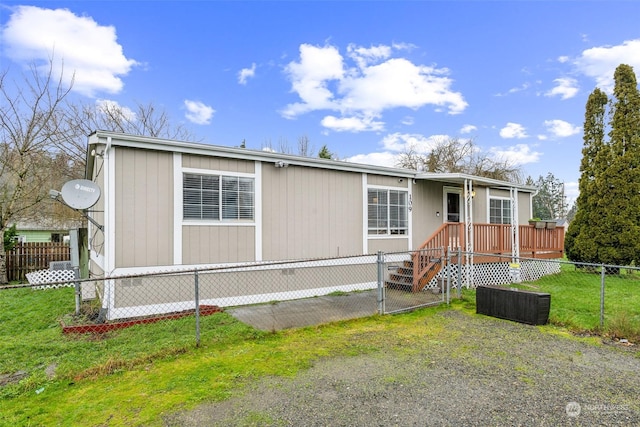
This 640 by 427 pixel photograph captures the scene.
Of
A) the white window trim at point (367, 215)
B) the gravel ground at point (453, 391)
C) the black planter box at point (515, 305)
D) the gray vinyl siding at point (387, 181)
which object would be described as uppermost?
the gray vinyl siding at point (387, 181)

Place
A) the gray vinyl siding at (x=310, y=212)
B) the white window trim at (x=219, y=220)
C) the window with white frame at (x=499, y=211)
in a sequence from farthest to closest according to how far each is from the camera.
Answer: the window with white frame at (x=499, y=211) < the gray vinyl siding at (x=310, y=212) < the white window trim at (x=219, y=220)

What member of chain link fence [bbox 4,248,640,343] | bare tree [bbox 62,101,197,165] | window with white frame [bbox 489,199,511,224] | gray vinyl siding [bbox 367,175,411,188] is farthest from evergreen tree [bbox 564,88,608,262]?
bare tree [bbox 62,101,197,165]

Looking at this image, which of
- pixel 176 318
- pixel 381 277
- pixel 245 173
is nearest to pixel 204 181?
pixel 245 173

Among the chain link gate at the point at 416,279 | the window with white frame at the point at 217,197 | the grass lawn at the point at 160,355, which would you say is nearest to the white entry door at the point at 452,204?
the chain link gate at the point at 416,279

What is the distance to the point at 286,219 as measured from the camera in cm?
769

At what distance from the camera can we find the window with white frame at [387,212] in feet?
29.6

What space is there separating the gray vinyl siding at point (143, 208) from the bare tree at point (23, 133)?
789 cm

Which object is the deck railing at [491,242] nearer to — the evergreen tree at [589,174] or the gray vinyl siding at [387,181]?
the evergreen tree at [589,174]

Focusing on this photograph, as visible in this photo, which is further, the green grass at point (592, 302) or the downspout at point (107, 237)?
the downspout at point (107, 237)

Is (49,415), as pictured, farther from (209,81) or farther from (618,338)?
(209,81)

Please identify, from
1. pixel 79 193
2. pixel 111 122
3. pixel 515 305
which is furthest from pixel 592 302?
pixel 111 122

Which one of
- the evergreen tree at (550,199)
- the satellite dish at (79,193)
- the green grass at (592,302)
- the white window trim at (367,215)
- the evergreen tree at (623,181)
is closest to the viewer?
the green grass at (592,302)

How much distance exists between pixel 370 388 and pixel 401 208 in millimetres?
6745

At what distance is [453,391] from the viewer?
322 centimetres
